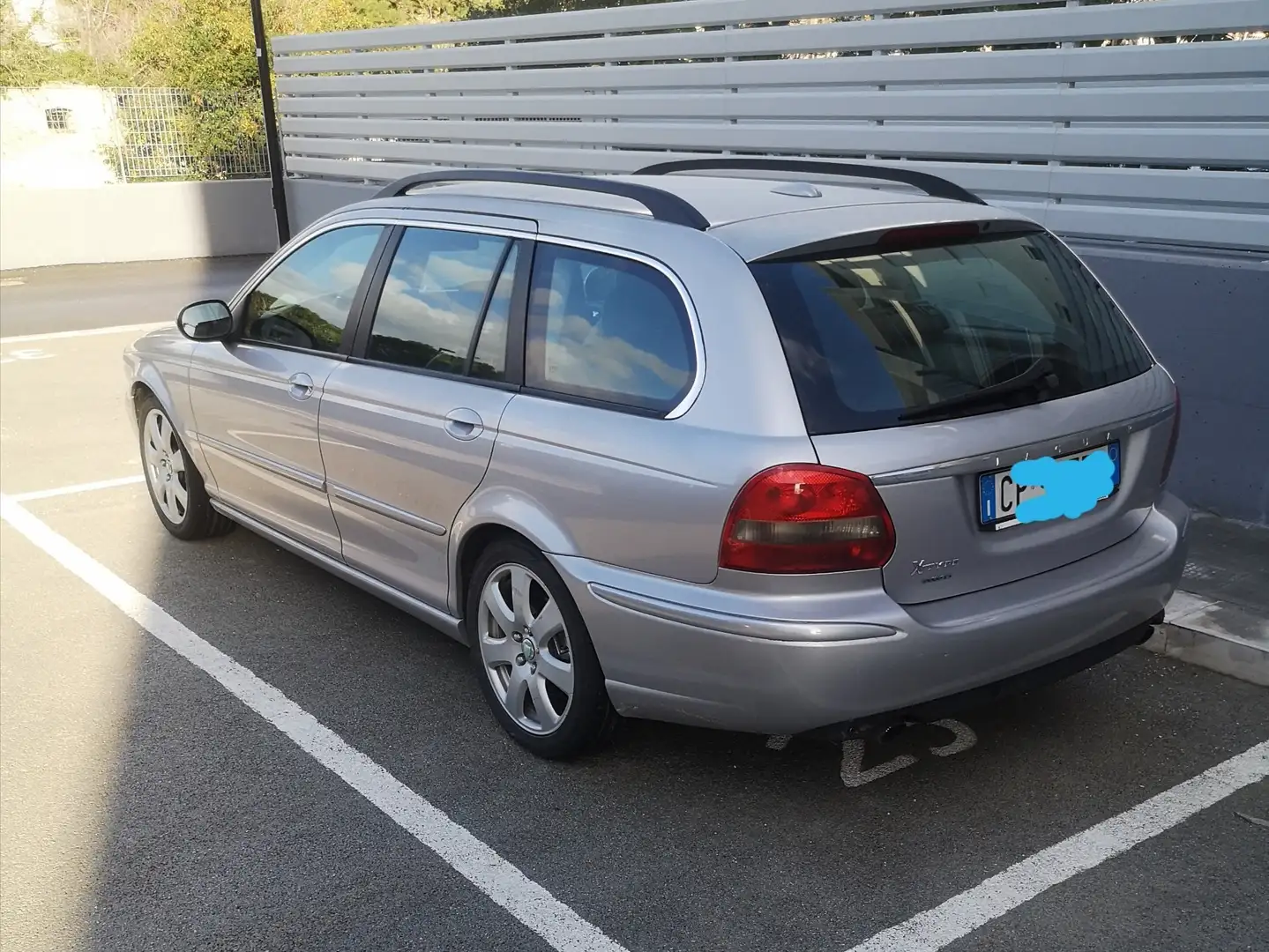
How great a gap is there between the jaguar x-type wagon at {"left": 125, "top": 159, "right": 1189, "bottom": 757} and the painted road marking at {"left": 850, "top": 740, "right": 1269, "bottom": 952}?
45 centimetres

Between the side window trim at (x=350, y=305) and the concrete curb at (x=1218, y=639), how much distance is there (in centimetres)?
320

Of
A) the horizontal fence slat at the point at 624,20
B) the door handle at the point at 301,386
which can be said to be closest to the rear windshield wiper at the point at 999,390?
the door handle at the point at 301,386

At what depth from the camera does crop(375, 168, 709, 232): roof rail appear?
11.9ft

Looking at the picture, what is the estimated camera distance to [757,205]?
12.3 ft

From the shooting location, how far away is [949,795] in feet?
12.1

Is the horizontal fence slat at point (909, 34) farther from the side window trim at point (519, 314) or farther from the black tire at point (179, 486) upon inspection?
the black tire at point (179, 486)

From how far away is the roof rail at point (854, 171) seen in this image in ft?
13.8

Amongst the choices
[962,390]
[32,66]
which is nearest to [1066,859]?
[962,390]

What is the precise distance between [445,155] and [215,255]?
30.3ft

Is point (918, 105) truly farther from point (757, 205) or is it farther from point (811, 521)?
point (811, 521)

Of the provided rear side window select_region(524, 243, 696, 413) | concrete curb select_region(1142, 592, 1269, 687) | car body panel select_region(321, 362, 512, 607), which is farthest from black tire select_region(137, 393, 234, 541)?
concrete curb select_region(1142, 592, 1269, 687)

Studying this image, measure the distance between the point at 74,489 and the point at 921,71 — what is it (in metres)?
5.55

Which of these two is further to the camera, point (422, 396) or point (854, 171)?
point (854, 171)

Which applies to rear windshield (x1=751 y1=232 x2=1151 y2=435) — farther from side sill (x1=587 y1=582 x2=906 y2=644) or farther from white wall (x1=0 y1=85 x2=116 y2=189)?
white wall (x1=0 y1=85 x2=116 y2=189)
